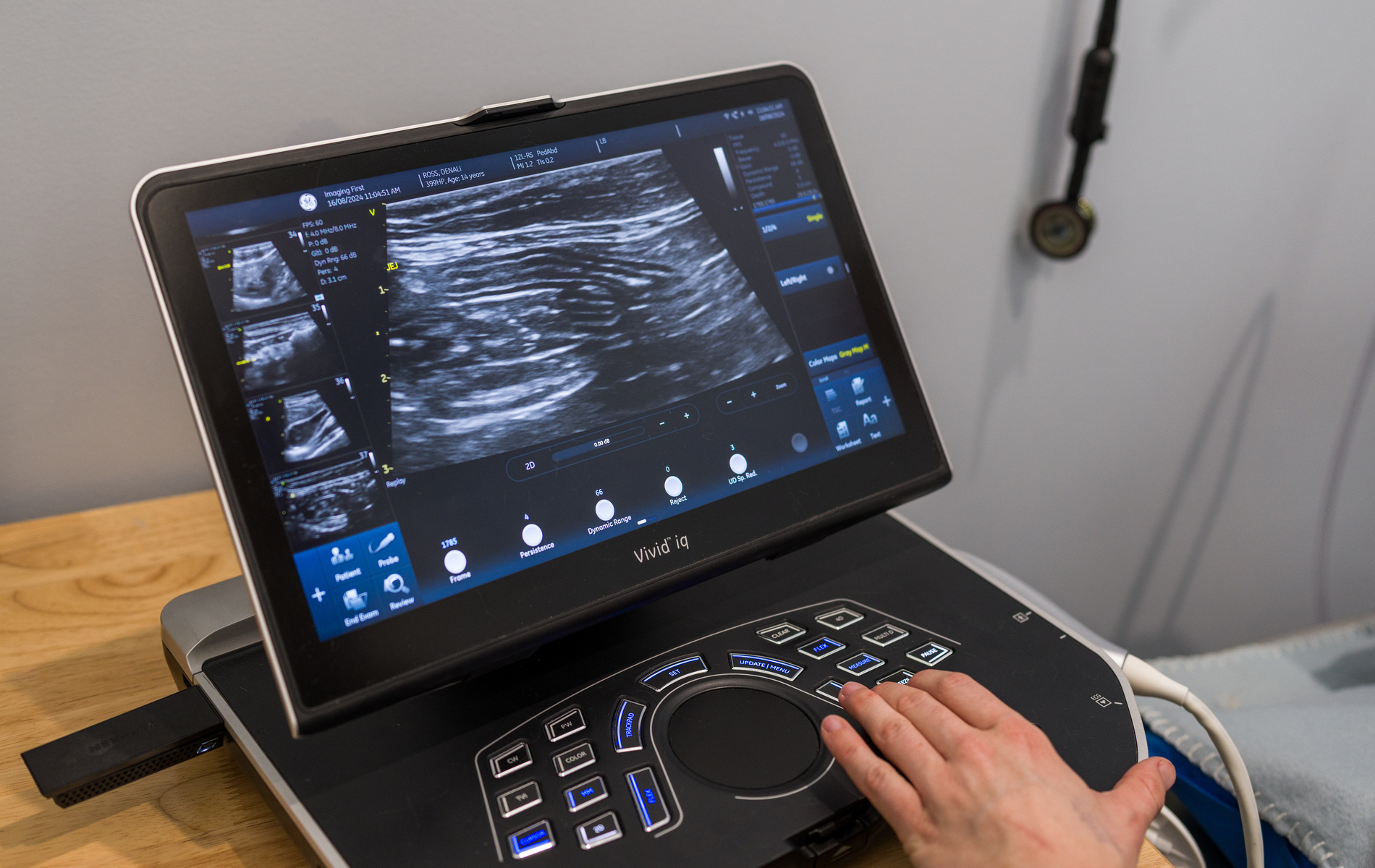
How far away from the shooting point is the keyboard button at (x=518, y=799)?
45 cm

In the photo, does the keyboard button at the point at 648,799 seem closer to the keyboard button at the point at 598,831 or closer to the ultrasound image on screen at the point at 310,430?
the keyboard button at the point at 598,831

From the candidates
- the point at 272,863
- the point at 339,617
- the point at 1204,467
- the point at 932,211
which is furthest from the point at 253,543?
the point at 1204,467

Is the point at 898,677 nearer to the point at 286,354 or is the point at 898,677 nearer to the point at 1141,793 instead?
the point at 1141,793

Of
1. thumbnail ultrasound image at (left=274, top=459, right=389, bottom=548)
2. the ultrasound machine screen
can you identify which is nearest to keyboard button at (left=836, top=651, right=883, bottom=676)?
the ultrasound machine screen

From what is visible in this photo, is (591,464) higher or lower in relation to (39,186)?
lower

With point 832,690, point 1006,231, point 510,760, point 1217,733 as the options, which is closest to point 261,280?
point 510,760

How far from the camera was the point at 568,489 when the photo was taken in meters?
0.53

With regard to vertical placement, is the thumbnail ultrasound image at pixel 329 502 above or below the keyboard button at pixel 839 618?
above

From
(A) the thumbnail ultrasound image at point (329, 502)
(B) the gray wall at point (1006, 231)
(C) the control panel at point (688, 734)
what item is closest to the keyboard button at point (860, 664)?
(C) the control panel at point (688, 734)

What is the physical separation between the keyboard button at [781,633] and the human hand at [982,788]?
0.07m

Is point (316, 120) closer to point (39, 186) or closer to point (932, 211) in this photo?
point (39, 186)

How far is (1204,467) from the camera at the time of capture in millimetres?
1340

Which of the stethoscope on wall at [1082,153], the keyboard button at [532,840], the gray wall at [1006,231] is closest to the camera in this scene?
the keyboard button at [532,840]

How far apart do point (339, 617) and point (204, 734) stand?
0.12 m
